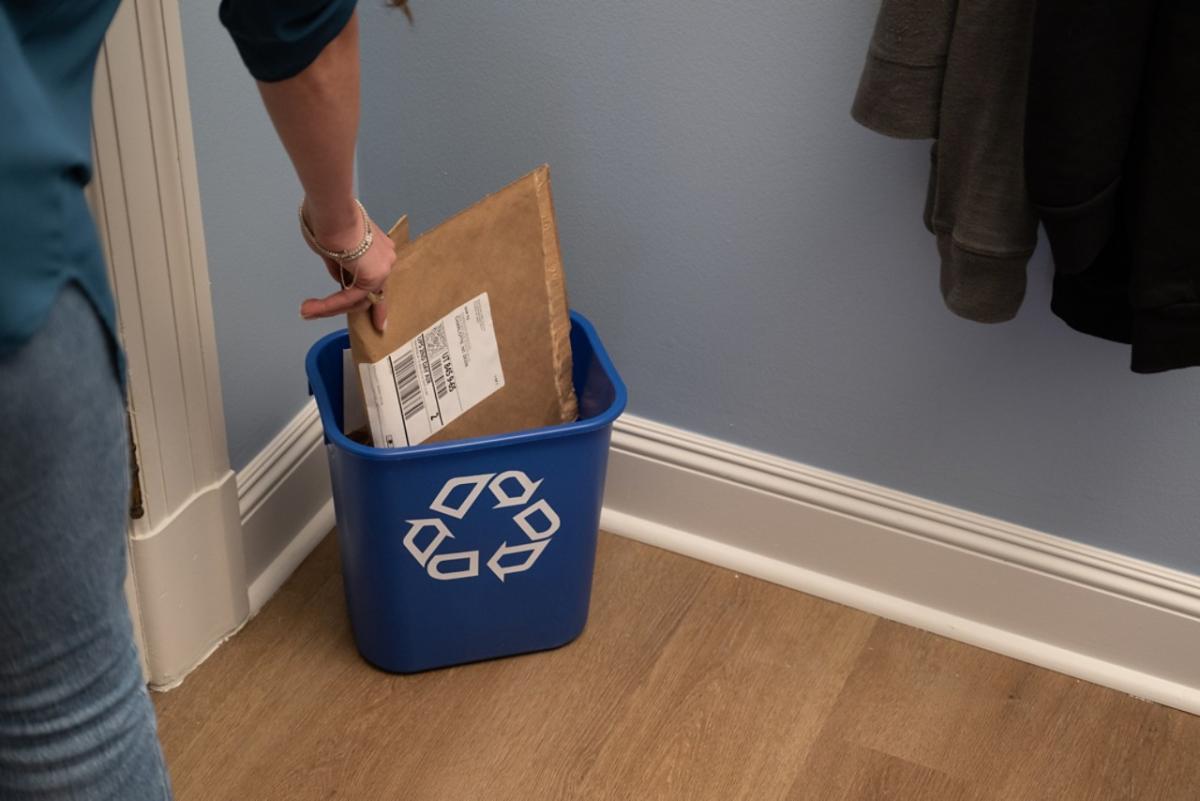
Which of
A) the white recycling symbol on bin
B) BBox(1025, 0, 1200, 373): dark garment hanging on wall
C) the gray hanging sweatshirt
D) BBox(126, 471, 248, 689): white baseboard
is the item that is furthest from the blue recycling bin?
BBox(1025, 0, 1200, 373): dark garment hanging on wall

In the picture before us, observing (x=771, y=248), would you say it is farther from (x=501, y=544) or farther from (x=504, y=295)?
(x=501, y=544)

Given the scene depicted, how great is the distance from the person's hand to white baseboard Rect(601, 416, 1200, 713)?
1.78 ft

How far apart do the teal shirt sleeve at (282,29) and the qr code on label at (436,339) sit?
20.0 inches

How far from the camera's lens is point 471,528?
1.37 metres

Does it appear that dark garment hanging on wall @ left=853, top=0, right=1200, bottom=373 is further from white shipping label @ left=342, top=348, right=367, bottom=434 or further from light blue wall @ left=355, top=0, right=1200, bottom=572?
white shipping label @ left=342, top=348, right=367, bottom=434

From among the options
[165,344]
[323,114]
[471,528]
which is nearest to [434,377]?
[471,528]

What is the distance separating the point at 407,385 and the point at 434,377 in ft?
0.11

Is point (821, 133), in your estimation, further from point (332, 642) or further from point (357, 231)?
point (332, 642)

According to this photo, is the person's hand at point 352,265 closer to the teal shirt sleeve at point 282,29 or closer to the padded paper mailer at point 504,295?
the padded paper mailer at point 504,295

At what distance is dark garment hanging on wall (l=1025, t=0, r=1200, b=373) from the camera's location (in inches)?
37.0

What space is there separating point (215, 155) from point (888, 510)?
849mm

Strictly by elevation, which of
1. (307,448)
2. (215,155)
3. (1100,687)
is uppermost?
(215,155)

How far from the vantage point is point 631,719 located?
1.45 m

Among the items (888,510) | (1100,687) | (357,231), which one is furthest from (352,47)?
(1100,687)
